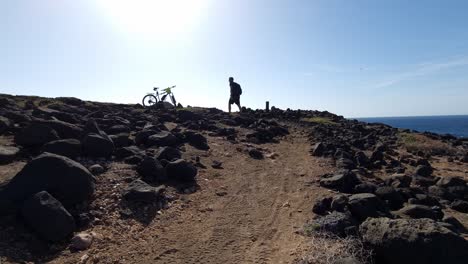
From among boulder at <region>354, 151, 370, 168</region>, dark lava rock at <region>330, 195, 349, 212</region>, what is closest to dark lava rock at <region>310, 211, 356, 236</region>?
Result: dark lava rock at <region>330, 195, 349, 212</region>

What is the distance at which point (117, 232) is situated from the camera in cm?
841

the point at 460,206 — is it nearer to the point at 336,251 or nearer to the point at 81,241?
the point at 336,251

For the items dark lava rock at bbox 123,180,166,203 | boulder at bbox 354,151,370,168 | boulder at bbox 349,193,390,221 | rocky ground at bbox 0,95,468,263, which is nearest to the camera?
rocky ground at bbox 0,95,468,263

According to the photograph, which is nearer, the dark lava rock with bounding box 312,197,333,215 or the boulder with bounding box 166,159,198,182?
the dark lava rock with bounding box 312,197,333,215

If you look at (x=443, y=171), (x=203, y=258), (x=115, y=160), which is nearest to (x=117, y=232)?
(x=203, y=258)

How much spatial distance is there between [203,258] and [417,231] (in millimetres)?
3690

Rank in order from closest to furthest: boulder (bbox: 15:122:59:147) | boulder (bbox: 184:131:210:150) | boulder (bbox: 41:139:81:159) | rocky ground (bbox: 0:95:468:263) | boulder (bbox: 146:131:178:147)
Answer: rocky ground (bbox: 0:95:468:263) → boulder (bbox: 41:139:81:159) → boulder (bbox: 15:122:59:147) → boulder (bbox: 146:131:178:147) → boulder (bbox: 184:131:210:150)

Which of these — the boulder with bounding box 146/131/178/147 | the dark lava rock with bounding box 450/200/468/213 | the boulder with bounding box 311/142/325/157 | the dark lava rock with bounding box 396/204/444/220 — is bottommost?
the dark lava rock with bounding box 450/200/468/213

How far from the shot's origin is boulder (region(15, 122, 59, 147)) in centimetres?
1207

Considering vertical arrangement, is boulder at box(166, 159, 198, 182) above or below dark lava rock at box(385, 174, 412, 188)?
above

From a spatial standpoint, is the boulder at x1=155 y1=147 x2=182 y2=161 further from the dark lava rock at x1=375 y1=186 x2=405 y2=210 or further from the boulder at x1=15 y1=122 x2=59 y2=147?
the dark lava rock at x1=375 y1=186 x2=405 y2=210

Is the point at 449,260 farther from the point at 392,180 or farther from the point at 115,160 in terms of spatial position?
the point at 115,160

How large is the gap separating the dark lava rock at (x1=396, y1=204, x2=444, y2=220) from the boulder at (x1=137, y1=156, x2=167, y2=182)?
20.1 feet

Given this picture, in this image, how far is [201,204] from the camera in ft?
34.4
